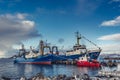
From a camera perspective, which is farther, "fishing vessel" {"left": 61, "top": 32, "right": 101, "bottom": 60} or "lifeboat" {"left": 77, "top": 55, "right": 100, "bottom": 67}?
"fishing vessel" {"left": 61, "top": 32, "right": 101, "bottom": 60}

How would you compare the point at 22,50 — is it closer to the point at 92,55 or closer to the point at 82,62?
the point at 92,55

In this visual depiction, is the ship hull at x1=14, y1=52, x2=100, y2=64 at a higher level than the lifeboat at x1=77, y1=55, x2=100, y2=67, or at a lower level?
higher

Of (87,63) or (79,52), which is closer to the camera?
(87,63)

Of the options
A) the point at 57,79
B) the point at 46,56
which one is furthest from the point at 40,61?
the point at 57,79

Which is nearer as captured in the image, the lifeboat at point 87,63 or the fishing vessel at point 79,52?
the lifeboat at point 87,63

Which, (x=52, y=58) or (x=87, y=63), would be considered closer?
(x=87, y=63)

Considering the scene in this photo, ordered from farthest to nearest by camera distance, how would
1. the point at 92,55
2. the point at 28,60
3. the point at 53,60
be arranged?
the point at 28,60
the point at 53,60
the point at 92,55

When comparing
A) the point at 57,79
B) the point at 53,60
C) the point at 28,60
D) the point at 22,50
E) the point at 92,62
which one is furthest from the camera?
the point at 22,50

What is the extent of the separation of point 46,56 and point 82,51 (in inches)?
805

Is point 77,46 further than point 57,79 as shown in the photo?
Yes

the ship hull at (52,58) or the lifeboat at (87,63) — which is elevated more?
the ship hull at (52,58)

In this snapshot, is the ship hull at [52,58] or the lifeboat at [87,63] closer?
the lifeboat at [87,63]

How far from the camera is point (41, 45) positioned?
158 metres

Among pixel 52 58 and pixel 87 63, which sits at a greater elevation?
pixel 52 58
